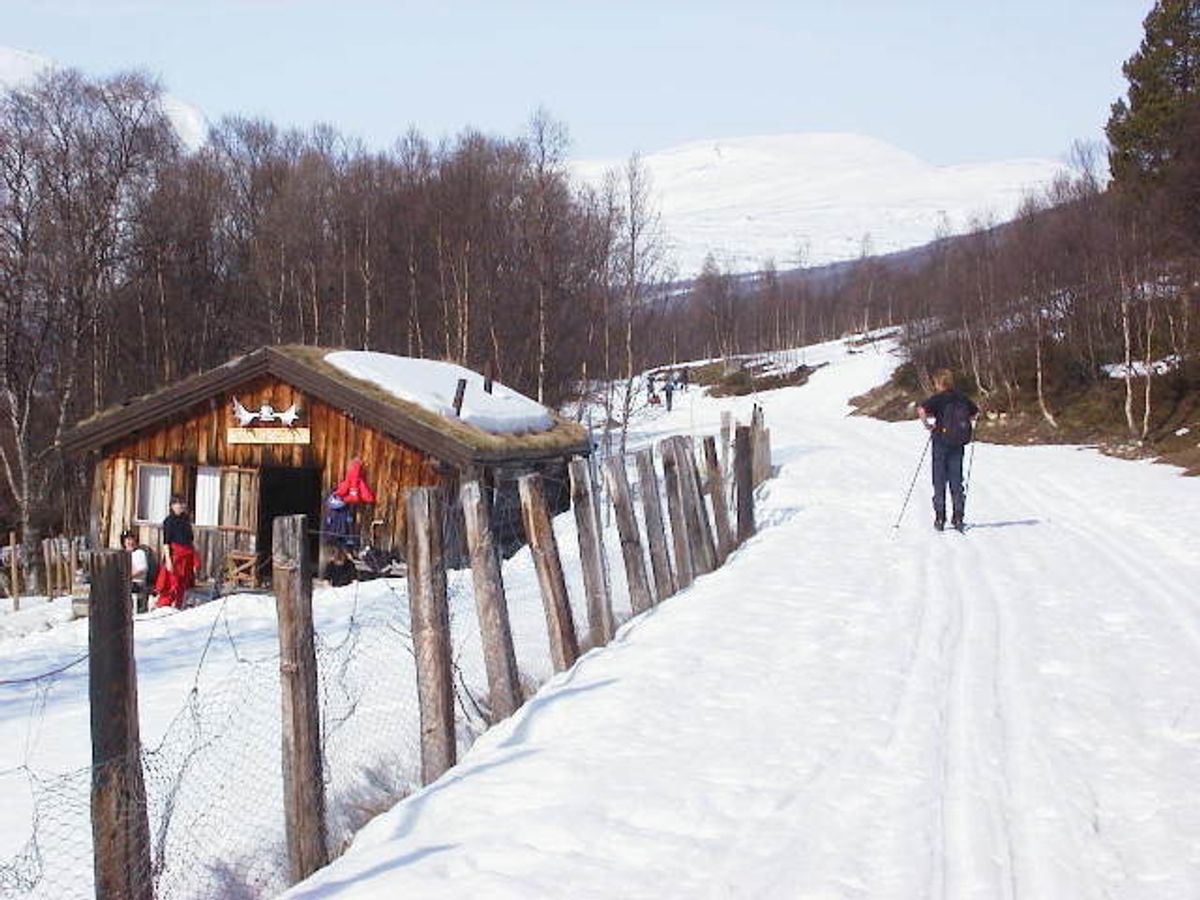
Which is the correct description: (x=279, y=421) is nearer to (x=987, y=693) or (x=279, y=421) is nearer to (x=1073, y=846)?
(x=987, y=693)

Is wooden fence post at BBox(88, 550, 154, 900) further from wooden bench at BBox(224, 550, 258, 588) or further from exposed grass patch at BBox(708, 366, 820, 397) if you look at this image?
exposed grass patch at BBox(708, 366, 820, 397)

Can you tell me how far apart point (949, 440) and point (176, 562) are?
1168cm

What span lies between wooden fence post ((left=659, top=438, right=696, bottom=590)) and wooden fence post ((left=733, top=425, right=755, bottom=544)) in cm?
272

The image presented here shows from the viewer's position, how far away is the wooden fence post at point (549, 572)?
7.36 metres

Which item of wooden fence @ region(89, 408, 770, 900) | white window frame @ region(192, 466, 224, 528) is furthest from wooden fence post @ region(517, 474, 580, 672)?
white window frame @ region(192, 466, 224, 528)

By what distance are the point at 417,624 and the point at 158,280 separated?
127 feet

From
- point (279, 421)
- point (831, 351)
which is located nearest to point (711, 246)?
point (831, 351)

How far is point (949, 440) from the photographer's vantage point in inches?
517

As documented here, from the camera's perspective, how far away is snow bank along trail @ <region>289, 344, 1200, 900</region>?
4250 mm

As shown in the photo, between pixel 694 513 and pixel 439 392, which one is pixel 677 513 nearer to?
pixel 694 513

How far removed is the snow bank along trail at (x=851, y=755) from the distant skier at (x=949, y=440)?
245cm

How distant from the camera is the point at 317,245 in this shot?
47.0 metres

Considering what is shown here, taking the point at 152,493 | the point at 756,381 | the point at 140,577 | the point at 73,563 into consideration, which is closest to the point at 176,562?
the point at 140,577

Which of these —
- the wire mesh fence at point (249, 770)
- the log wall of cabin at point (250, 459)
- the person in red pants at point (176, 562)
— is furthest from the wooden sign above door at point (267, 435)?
the wire mesh fence at point (249, 770)
